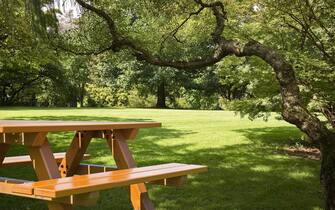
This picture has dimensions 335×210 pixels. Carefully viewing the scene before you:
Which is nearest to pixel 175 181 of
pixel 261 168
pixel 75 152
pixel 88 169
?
pixel 88 169

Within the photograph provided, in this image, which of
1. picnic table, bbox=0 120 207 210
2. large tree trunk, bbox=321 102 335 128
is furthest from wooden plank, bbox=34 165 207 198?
large tree trunk, bbox=321 102 335 128

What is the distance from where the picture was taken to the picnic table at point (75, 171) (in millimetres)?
3168

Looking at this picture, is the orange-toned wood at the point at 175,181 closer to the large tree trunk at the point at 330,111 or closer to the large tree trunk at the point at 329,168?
the large tree trunk at the point at 329,168

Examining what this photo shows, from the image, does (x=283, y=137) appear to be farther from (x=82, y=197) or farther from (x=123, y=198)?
(x=82, y=197)

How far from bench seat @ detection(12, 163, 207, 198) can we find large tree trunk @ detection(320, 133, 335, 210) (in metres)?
1.36

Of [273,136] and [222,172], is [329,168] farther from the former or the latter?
[273,136]

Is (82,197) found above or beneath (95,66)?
beneath

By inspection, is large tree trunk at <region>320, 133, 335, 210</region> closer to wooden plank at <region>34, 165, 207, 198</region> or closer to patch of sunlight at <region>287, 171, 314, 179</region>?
wooden plank at <region>34, 165, 207, 198</region>

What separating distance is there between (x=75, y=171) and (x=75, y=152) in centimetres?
23

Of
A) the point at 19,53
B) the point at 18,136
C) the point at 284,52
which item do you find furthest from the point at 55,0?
the point at 19,53

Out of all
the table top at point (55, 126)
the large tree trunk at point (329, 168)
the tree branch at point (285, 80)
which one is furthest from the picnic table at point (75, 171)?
the large tree trunk at point (329, 168)

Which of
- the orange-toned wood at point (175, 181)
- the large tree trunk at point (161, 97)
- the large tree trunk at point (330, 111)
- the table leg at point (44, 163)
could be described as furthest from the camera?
the large tree trunk at point (161, 97)

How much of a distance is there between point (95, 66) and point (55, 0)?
32.8 m

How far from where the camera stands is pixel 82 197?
3.27 meters
